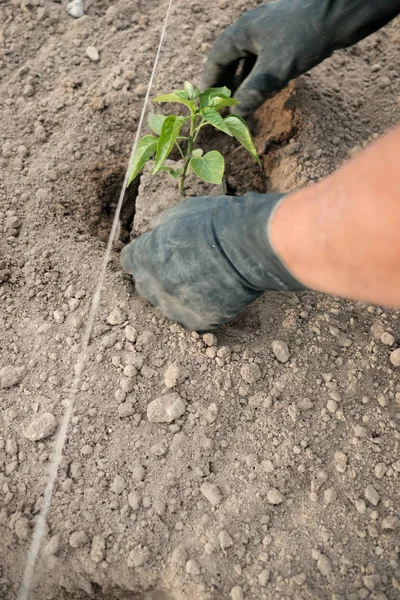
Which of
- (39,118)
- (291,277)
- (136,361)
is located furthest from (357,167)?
(39,118)

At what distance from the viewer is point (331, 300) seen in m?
1.59

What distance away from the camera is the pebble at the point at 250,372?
56.9 inches

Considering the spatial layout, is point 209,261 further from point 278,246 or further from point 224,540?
point 224,540

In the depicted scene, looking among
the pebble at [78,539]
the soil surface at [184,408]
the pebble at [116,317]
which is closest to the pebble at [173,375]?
the soil surface at [184,408]

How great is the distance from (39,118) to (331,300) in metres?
1.36

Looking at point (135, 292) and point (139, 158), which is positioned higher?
point (139, 158)

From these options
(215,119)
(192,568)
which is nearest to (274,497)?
(192,568)

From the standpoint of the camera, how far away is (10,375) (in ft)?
4.80

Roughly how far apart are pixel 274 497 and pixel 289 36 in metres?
1.51

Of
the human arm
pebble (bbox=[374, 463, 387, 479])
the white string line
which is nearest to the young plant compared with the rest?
the human arm

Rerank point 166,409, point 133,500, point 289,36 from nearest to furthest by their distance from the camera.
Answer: point 133,500 → point 166,409 → point 289,36

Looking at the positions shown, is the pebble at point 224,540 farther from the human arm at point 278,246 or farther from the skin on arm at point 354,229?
the skin on arm at point 354,229

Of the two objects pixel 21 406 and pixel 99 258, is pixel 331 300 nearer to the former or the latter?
pixel 99 258

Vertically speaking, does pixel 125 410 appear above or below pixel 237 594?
above
